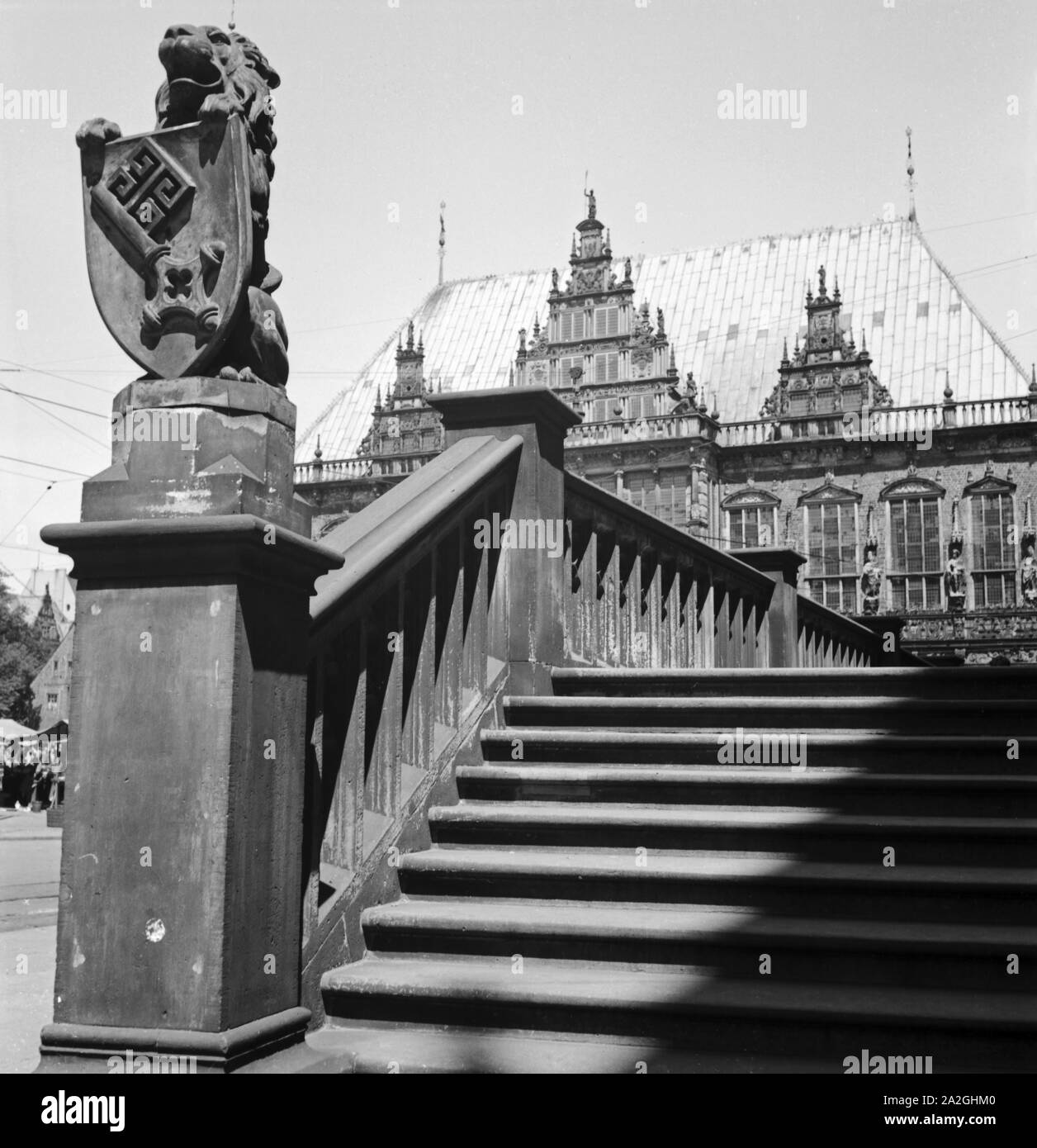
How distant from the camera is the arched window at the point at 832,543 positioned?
43.8m

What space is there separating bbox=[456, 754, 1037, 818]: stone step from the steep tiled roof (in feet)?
142

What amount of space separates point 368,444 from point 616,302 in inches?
513

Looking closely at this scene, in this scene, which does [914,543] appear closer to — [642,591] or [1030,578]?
[1030,578]

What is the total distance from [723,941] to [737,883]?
30 cm

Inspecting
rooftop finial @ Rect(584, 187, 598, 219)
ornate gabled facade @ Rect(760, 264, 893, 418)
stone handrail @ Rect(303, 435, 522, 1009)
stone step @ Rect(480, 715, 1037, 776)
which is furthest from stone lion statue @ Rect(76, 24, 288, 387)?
rooftop finial @ Rect(584, 187, 598, 219)

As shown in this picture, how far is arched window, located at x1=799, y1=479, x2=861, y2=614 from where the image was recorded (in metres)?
43.8

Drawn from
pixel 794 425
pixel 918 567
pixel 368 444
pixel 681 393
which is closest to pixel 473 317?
pixel 368 444

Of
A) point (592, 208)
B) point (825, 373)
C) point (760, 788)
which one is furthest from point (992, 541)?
point (760, 788)

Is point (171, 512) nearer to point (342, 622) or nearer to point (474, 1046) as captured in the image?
point (342, 622)

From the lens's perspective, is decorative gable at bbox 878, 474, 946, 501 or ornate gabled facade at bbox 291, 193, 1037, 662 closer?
ornate gabled facade at bbox 291, 193, 1037, 662

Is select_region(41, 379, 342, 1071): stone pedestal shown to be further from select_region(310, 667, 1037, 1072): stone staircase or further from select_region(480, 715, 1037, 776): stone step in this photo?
select_region(480, 715, 1037, 776): stone step

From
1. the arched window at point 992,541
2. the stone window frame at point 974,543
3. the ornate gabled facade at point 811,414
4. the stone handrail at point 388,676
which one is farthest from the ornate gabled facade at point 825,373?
→ the stone handrail at point 388,676

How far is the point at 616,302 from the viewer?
48.2 m

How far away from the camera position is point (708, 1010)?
132 inches
